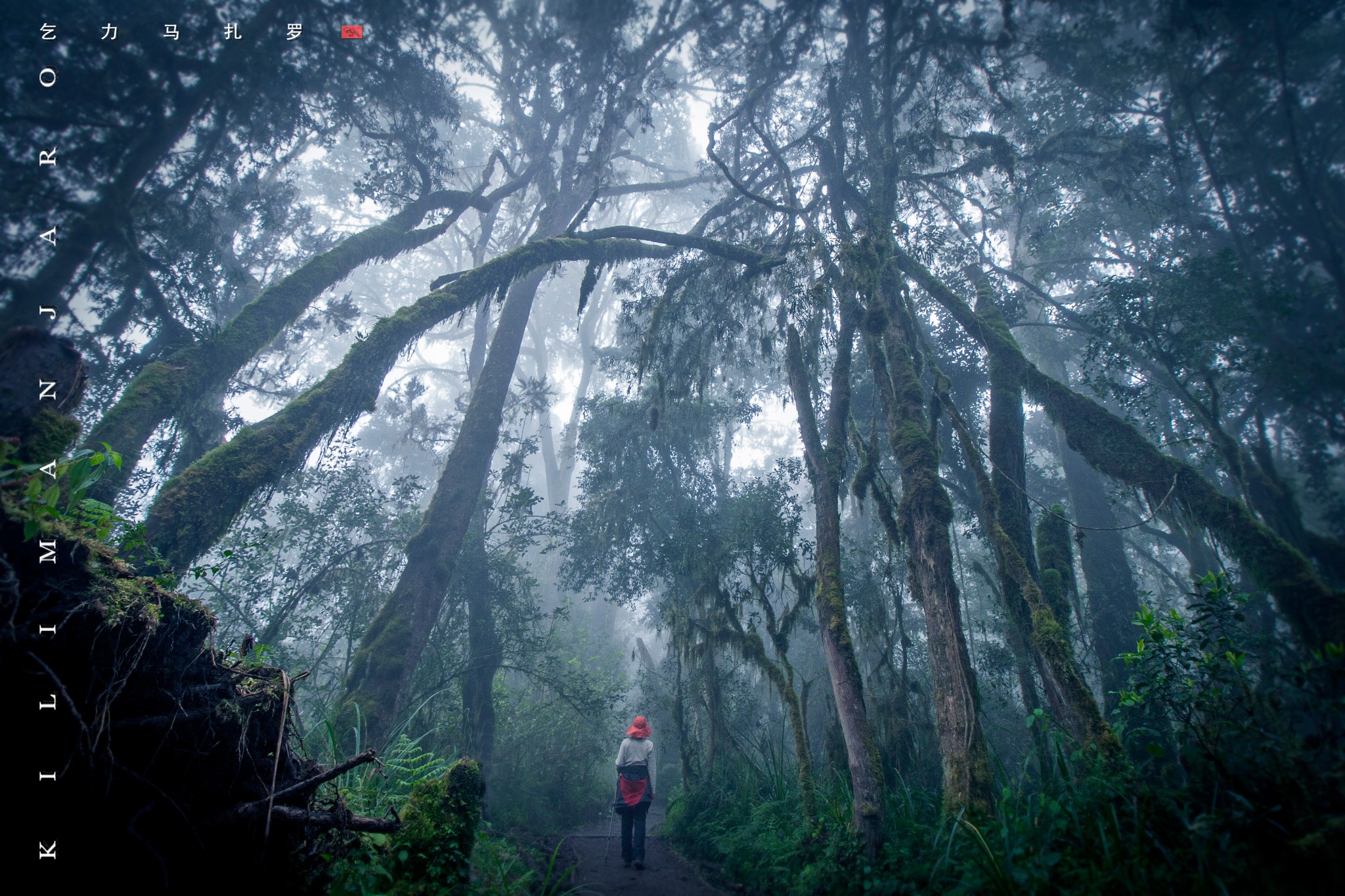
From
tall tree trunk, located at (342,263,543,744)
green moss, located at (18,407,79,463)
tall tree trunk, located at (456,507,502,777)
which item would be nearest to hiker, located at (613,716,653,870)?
tall tree trunk, located at (342,263,543,744)

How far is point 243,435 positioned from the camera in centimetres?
652

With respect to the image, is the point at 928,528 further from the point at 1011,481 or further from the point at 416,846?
the point at 416,846

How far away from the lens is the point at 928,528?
5.80 m

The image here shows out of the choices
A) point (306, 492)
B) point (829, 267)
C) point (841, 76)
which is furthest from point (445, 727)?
point (841, 76)

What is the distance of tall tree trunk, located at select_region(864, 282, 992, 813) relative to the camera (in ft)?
15.2

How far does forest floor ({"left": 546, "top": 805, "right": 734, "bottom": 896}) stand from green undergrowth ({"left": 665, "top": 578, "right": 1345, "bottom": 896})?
5.10ft

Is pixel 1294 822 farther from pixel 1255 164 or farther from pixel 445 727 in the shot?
pixel 1255 164

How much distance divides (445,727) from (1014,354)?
12479 mm

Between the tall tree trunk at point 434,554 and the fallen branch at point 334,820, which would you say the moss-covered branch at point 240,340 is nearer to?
the tall tree trunk at point 434,554

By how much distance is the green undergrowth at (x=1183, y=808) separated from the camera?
8.05 feet

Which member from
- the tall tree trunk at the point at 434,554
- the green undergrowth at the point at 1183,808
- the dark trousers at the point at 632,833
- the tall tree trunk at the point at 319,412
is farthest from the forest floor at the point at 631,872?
the tall tree trunk at the point at 319,412

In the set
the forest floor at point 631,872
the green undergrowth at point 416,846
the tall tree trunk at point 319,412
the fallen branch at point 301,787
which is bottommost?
the forest floor at point 631,872

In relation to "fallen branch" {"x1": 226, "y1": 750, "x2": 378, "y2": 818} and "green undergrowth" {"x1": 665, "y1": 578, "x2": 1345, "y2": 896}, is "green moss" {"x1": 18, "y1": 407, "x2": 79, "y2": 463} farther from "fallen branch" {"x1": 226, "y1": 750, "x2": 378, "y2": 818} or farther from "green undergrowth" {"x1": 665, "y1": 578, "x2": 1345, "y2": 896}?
"green undergrowth" {"x1": 665, "y1": 578, "x2": 1345, "y2": 896}

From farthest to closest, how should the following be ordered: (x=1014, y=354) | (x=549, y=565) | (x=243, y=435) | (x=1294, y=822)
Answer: (x=549, y=565), (x=1014, y=354), (x=243, y=435), (x=1294, y=822)
